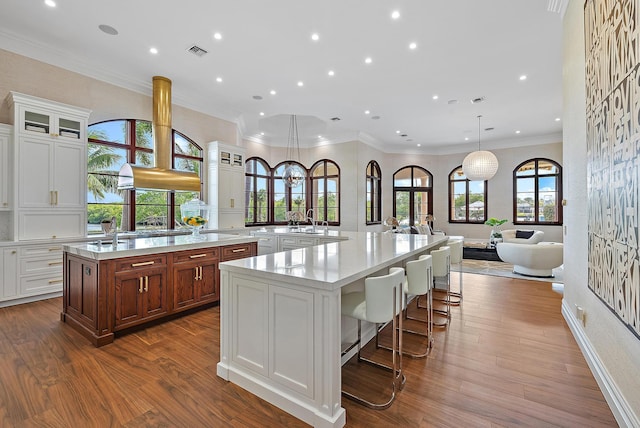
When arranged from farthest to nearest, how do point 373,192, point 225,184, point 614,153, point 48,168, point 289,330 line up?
point 373,192 → point 225,184 → point 48,168 → point 289,330 → point 614,153

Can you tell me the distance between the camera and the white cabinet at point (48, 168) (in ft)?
12.9

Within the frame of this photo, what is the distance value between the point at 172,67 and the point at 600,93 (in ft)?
17.6

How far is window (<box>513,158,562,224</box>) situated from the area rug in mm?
3522

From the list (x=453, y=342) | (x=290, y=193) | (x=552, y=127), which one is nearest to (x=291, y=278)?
(x=453, y=342)

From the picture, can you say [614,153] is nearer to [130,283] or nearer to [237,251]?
[237,251]

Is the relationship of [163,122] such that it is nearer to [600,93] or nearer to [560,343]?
[600,93]

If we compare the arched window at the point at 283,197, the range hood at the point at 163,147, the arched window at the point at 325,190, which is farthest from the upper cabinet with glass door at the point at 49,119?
the arched window at the point at 325,190

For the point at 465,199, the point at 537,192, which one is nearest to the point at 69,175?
the point at 465,199

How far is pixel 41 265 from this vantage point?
162 inches

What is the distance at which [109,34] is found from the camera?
3.95 metres

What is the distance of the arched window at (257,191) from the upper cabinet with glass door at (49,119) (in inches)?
177

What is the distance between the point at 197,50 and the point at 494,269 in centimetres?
667

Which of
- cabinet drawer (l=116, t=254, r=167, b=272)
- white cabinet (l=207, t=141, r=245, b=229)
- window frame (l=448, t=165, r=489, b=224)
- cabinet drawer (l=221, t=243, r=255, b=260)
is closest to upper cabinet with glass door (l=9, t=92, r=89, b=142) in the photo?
white cabinet (l=207, t=141, r=245, b=229)

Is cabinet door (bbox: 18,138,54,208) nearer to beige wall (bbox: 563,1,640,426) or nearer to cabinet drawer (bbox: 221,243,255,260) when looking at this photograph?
cabinet drawer (bbox: 221,243,255,260)
